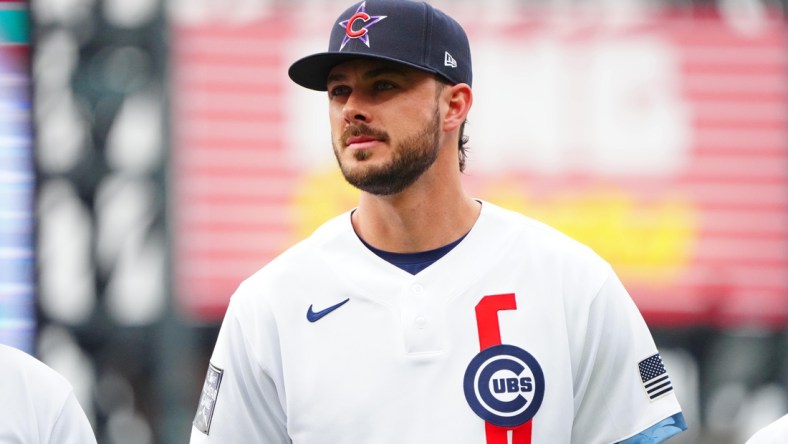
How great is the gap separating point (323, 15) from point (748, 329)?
3.61m

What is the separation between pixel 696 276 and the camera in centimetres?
1083

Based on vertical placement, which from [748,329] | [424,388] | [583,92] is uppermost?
[583,92]

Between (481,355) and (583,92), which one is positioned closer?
(481,355)

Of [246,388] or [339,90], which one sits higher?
[339,90]

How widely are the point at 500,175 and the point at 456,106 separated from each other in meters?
6.84

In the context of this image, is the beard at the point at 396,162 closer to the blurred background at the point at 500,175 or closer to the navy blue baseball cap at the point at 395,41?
the navy blue baseball cap at the point at 395,41

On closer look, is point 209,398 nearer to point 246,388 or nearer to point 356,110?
point 246,388

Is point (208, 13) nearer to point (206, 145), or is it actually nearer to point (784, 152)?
point (206, 145)

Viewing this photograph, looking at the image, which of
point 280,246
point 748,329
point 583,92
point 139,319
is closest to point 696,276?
point 748,329

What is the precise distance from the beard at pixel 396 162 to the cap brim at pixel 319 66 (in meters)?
0.17

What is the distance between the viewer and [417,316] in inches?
155

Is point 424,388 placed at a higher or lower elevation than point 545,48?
lower

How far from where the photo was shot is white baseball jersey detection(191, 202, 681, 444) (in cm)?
385

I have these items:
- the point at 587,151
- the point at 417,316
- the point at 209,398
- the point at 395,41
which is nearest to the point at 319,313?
the point at 417,316
